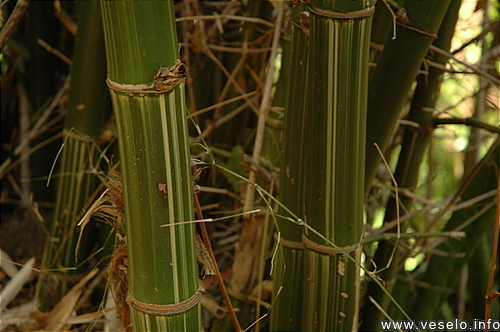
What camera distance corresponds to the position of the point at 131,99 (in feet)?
0.99

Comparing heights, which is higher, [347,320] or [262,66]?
[262,66]

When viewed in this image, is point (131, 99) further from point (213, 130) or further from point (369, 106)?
point (213, 130)

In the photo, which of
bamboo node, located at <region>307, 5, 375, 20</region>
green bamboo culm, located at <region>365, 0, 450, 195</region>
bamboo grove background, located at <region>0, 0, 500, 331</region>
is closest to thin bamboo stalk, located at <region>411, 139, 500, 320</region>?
bamboo grove background, located at <region>0, 0, 500, 331</region>

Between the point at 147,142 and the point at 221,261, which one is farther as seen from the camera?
the point at 221,261

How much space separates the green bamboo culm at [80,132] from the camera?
59cm

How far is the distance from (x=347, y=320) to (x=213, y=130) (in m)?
0.37

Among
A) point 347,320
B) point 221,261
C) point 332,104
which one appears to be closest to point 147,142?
point 332,104

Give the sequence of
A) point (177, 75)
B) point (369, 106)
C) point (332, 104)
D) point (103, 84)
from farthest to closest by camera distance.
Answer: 1. point (103, 84)
2. point (369, 106)
3. point (332, 104)
4. point (177, 75)

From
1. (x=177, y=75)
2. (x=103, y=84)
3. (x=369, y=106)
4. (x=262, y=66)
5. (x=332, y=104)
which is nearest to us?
(x=177, y=75)

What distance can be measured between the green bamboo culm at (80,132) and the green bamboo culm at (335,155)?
0.94 feet

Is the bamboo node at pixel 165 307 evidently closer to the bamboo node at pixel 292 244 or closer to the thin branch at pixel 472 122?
the bamboo node at pixel 292 244

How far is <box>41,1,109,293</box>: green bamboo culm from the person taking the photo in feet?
1.94

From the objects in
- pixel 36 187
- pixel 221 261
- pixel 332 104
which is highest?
pixel 332 104

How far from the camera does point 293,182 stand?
18.9 inches
